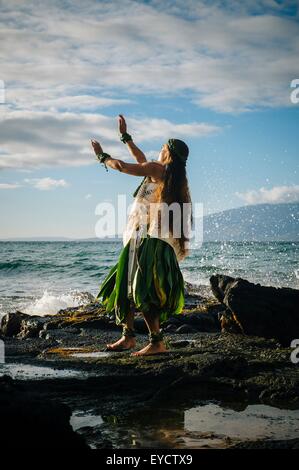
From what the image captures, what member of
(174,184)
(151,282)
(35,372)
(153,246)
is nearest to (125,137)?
(174,184)

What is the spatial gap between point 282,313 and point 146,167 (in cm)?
260

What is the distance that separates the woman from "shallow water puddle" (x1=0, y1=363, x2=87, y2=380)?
40.3 inches

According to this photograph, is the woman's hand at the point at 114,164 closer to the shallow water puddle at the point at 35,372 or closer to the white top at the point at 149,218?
the white top at the point at 149,218

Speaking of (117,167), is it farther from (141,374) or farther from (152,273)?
(141,374)

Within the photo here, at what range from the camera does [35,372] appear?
513 cm

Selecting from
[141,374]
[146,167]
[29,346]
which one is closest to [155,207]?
[146,167]

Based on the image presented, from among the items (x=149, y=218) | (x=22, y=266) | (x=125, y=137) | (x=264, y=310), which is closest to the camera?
(x=149, y=218)

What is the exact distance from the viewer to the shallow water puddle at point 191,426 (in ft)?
10.9

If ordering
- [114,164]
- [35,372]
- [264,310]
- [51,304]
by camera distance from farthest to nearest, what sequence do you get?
[51,304]
[264,310]
[114,164]
[35,372]

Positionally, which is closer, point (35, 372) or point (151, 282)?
point (35, 372)

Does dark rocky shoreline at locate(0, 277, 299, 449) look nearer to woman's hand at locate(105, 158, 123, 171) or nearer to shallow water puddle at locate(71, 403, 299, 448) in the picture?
shallow water puddle at locate(71, 403, 299, 448)

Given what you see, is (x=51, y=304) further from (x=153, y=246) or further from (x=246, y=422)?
(x=246, y=422)

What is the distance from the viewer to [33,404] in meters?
3.04

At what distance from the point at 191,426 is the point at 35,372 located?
6.59 feet
